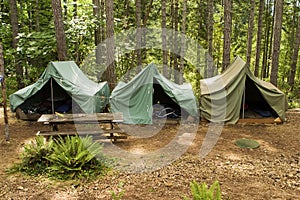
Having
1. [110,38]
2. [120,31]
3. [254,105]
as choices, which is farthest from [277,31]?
[120,31]

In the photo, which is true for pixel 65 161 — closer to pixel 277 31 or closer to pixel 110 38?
pixel 110 38

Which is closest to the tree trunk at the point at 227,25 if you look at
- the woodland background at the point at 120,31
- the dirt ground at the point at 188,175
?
the woodland background at the point at 120,31

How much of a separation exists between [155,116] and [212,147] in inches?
126

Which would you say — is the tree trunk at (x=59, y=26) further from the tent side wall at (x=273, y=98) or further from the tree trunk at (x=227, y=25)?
the tent side wall at (x=273, y=98)

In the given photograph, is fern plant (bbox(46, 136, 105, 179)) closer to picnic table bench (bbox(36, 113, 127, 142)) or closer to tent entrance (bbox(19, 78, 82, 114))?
picnic table bench (bbox(36, 113, 127, 142))

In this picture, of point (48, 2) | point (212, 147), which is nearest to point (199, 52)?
point (48, 2)

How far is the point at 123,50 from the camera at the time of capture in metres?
18.8

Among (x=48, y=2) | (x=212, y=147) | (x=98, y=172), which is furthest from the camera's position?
(x=48, y=2)

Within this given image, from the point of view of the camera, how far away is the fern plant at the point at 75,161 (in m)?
5.19

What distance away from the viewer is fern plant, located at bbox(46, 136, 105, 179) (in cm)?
519

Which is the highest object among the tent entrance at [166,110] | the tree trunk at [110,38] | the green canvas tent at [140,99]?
the tree trunk at [110,38]

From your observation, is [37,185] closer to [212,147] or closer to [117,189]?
[117,189]

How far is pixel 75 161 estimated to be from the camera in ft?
17.3

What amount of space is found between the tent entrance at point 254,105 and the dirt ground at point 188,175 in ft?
6.02
